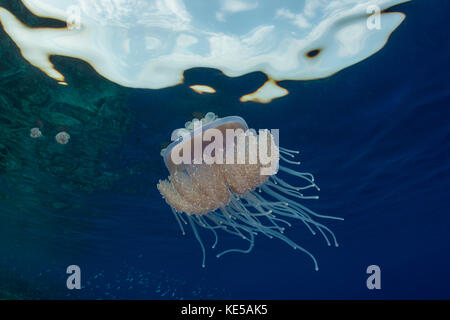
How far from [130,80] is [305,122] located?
16.0 ft

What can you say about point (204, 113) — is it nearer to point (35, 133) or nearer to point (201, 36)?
point (201, 36)

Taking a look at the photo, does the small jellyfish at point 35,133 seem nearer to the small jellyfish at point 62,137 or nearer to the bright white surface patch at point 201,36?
the small jellyfish at point 62,137

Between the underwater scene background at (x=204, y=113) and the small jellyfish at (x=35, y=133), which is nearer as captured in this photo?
the underwater scene background at (x=204, y=113)

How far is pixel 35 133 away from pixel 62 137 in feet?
2.59

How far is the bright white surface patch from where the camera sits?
447cm

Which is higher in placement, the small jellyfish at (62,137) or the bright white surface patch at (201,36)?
the bright white surface patch at (201,36)

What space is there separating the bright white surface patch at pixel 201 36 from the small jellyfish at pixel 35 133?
3479mm

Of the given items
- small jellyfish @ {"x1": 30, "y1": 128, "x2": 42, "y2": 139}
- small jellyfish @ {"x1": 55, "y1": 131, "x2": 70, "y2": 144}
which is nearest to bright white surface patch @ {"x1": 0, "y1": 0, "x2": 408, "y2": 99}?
small jellyfish @ {"x1": 55, "y1": 131, "x2": 70, "y2": 144}

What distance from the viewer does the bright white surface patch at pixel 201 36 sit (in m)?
4.47

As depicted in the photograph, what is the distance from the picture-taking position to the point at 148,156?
32.8 feet

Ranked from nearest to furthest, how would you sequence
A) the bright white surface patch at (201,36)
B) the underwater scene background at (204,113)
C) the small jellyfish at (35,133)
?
the bright white surface patch at (201,36) → the underwater scene background at (204,113) → the small jellyfish at (35,133)

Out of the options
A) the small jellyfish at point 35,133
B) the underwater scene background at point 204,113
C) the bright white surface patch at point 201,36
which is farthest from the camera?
the small jellyfish at point 35,133

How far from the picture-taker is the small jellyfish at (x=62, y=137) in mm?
8977

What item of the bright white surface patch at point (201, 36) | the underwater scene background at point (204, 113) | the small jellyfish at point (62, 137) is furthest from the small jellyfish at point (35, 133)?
the bright white surface patch at point (201, 36)
